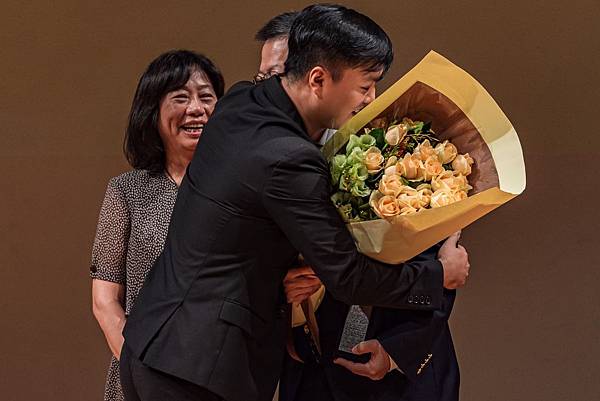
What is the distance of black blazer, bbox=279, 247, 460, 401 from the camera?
2.16 meters

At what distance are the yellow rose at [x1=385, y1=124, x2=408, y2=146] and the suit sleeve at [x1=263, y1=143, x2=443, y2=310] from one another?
13cm

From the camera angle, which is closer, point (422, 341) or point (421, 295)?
point (421, 295)

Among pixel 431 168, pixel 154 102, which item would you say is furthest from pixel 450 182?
pixel 154 102

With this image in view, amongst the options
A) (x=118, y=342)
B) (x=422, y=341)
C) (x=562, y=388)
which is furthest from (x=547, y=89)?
(x=118, y=342)

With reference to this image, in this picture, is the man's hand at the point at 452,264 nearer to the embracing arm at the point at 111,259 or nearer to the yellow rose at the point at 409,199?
the yellow rose at the point at 409,199

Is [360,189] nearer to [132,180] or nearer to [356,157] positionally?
[356,157]

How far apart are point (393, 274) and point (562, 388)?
2.00 m

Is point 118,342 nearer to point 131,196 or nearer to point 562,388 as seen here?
point 131,196

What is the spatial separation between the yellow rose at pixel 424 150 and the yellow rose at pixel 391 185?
2.7 inches

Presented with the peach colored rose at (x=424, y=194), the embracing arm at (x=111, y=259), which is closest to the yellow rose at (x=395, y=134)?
the peach colored rose at (x=424, y=194)

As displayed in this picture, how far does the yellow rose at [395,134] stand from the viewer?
72.6 inches

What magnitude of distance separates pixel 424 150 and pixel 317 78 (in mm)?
253

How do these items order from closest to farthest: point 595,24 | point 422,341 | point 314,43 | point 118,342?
point 314,43
point 422,341
point 118,342
point 595,24

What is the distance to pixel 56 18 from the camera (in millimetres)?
3506
